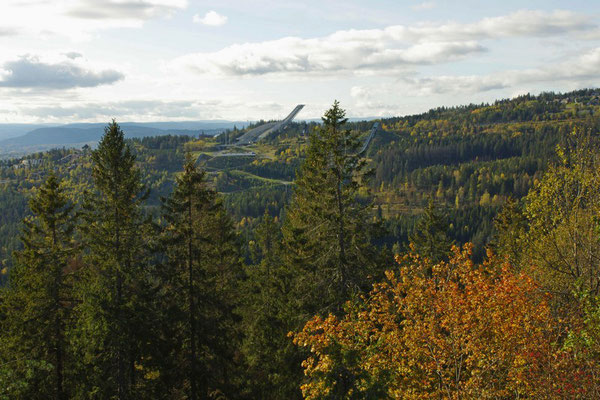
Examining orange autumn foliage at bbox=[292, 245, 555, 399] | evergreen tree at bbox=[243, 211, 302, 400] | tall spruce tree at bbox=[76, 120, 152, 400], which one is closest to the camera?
orange autumn foliage at bbox=[292, 245, 555, 399]

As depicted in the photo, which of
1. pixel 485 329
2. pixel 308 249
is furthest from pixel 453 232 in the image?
pixel 485 329

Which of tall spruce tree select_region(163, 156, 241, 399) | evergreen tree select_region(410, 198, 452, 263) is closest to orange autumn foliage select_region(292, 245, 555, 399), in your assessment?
tall spruce tree select_region(163, 156, 241, 399)

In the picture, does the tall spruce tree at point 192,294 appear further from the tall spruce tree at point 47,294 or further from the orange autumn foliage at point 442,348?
the orange autumn foliage at point 442,348

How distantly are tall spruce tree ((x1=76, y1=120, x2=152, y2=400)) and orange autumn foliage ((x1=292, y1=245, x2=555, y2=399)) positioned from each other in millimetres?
12627

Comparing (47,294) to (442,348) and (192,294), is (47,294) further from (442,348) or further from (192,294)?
(442,348)

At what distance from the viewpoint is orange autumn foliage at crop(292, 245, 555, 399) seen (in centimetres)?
1345

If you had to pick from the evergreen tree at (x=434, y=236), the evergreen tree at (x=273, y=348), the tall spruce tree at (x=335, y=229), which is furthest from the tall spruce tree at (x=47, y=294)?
the evergreen tree at (x=434, y=236)

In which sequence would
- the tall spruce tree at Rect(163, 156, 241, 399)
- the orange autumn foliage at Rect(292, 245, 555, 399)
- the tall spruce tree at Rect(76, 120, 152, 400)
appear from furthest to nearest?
the tall spruce tree at Rect(163, 156, 241, 399) < the tall spruce tree at Rect(76, 120, 152, 400) < the orange autumn foliage at Rect(292, 245, 555, 399)

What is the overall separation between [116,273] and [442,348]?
18.9 meters

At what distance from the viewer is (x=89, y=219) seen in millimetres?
26625

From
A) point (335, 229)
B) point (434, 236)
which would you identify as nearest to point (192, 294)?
point (335, 229)

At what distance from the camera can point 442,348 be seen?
15328mm

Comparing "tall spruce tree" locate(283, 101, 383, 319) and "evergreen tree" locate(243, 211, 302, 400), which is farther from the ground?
"tall spruce tree" locate(283, 101, 383, 319)

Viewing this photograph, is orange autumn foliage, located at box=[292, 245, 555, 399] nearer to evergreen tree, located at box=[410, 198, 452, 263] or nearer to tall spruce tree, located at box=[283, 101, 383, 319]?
→ tall spruce tree, located at box=[283, 101, 383, 319]
